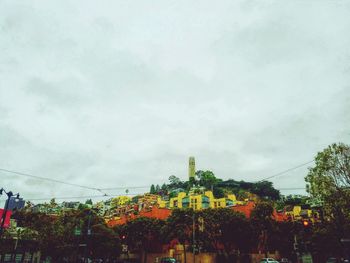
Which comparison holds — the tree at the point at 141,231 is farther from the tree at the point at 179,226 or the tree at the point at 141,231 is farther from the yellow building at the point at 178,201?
the yellow building at the point at 178,201

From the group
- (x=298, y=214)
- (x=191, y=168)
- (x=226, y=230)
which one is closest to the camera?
(x=226, y=230)

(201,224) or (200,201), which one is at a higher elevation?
(200,201)

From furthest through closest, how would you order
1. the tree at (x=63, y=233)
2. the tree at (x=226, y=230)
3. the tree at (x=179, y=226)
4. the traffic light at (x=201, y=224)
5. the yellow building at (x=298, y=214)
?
the yellow building at (x=298, y=214), the traffic light at (x=201, y=224), the tree at (x=179, y=226), the tree at (x=226, y=230), the tree at (x=63, y=233)

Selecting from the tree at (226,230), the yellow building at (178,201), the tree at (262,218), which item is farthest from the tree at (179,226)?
the yellow building at (178,201)

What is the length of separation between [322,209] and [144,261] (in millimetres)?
44706

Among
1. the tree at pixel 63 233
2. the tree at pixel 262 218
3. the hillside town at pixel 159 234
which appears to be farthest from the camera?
the tree at pixel 262 218

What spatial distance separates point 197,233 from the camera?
53.7 m

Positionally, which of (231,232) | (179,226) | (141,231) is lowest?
(231,232)

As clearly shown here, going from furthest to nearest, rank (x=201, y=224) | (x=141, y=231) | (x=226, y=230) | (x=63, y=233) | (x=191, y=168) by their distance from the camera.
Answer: (x=191, y=168) < (x=141, y=231) < (x=201, y=224) < (x=226, y=230) < (x=63, y=233)

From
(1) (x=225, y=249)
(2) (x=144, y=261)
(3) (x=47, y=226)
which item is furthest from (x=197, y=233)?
(3) (x=47, y=226)

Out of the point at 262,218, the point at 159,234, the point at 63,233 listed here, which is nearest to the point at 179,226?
the point at 159,234

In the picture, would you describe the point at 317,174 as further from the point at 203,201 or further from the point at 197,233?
the point at 203,201

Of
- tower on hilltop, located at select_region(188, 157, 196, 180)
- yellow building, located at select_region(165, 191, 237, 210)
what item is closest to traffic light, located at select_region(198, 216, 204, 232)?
yellow building, located at select_region(165, 191, 237, 210)

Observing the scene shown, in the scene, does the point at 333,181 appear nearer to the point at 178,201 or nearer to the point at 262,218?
the point at 262,218
